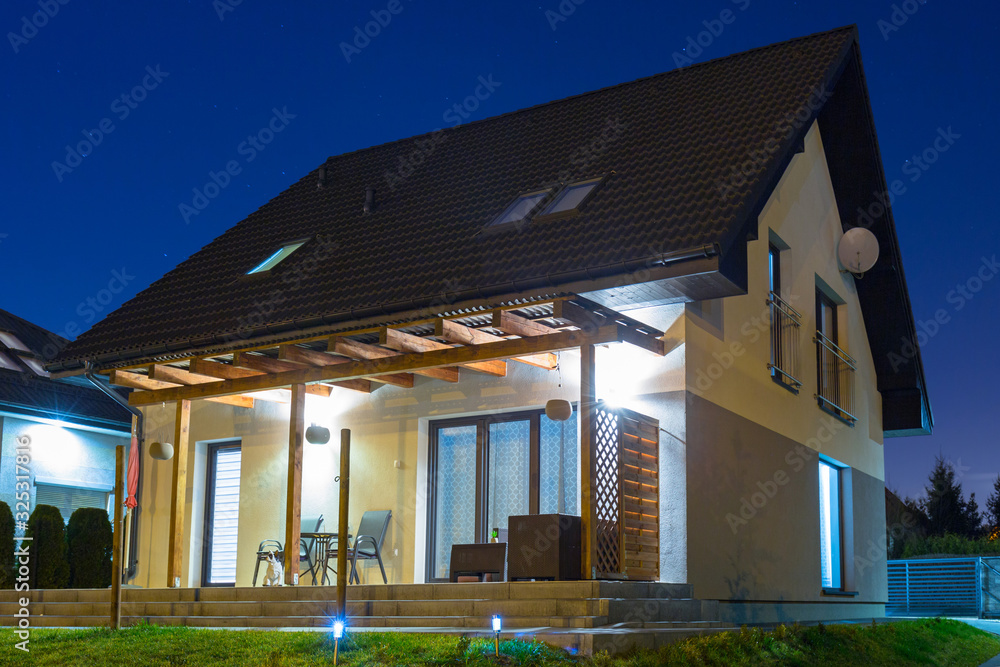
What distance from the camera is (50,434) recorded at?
16922 millimetres

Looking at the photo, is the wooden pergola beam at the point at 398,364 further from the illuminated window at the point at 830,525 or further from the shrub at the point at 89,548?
the illuminated window at the point at 830,525

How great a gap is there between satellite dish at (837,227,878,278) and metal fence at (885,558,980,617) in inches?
336

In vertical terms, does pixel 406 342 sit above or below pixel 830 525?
above

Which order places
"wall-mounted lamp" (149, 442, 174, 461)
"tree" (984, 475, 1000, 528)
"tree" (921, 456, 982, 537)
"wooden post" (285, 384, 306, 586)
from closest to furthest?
"wooden post" (285, 384, 306, 586)
"wall-mounted lamp" (149, 442, 174, 461)
"tree" (921, 456, 982, 537)
"tree" (984, 475, 1000, 528)

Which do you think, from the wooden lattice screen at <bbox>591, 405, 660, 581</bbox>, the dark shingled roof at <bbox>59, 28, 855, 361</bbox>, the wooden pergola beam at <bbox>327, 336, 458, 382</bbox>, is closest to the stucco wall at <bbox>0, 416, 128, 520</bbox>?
the dark shingled roof at <bbox>59, 28, 855, 361</bbox>

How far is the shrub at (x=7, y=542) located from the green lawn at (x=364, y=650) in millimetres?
5201

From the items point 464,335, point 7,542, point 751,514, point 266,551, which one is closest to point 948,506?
point 751,514

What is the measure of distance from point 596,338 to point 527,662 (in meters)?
3.73

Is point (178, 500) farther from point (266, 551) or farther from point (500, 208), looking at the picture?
point (500, 208)

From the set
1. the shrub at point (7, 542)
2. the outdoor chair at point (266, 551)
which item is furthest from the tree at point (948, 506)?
the shrub at point (7, 542)

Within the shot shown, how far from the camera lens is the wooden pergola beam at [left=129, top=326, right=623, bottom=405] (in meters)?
9.13

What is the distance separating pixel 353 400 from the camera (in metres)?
12.3

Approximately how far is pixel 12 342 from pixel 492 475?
11363mm

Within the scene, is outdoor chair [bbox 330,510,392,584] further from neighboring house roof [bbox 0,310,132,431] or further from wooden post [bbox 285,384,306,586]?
neighboring house roof [bbox 0,310,132,431]
